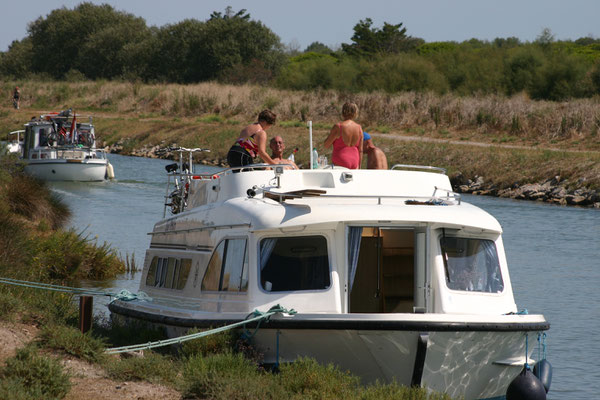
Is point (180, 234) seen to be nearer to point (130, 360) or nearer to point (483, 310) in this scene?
point (130, 360)

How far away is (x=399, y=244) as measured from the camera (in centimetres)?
1017

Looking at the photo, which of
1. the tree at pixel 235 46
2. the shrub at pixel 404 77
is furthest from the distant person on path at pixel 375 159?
the tree at pixel 235 46

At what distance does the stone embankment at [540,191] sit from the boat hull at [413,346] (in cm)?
2386

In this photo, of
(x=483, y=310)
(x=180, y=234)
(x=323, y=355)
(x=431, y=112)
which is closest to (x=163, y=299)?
(x=180, y=234)

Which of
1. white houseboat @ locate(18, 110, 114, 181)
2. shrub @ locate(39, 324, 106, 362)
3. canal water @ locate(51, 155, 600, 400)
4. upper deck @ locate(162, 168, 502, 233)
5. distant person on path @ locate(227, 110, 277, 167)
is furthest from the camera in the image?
white houseboat @ locate(18, 110, 114, 181)

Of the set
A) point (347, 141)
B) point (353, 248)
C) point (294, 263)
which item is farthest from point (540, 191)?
point (294, 263)

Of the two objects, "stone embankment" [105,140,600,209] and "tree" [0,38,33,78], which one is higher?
"tree" [0,38,33,78]

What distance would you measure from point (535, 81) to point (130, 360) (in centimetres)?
4635

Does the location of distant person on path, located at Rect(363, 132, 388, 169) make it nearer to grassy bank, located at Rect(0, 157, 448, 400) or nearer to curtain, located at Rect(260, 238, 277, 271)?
curtain, located at Rect(260, 238, 277, 271)

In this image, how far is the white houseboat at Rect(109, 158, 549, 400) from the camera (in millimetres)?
8945

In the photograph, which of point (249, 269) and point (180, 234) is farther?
point (180, 234)

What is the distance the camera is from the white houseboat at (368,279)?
8.95 m

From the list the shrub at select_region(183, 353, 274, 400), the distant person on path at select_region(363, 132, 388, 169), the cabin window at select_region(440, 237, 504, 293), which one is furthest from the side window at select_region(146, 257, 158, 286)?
the cabin window at select_region(440, 237, 504, 293)

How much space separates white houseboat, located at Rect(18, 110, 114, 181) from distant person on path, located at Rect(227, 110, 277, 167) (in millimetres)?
24264
